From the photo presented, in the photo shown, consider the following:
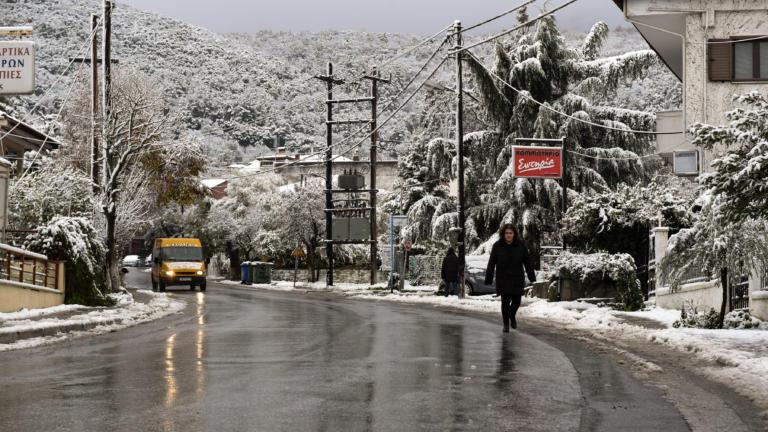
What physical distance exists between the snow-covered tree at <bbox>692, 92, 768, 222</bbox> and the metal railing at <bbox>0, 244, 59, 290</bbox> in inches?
534

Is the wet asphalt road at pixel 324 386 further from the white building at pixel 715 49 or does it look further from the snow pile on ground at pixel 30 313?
the white building at pixel 715 49

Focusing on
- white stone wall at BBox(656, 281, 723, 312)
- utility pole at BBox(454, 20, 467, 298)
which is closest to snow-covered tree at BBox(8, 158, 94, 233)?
utility pole at BBox(454, 20, 467, 298)

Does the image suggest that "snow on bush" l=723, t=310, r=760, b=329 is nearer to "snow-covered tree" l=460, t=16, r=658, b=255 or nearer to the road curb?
the road curb

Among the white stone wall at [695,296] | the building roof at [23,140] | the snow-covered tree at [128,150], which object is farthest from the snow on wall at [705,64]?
the building roof at [23,140]

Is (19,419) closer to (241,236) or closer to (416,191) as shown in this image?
(416,191)

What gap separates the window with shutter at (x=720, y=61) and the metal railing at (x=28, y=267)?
18.3m

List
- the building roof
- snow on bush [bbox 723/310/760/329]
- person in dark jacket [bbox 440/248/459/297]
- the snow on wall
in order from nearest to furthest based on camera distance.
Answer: snow on bush [bbox 723/310/760/329]
the snow on wall
person in dark jacket [bbox 440/248/459/297]
the building roof

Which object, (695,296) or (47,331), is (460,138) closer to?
(695,296)

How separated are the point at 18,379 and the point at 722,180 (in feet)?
29.3

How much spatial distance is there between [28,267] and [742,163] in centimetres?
1757

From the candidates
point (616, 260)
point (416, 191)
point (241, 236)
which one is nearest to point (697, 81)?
point (616, 260)

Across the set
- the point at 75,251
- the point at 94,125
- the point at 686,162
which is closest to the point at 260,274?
the point at 94,125

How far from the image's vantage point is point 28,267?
24.2 metres

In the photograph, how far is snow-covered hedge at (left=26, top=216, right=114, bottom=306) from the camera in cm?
2302
